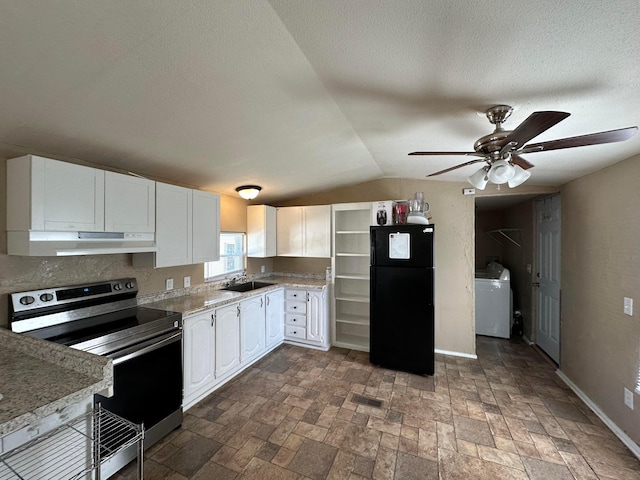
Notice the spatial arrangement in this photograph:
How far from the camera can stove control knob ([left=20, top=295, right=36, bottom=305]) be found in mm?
1738

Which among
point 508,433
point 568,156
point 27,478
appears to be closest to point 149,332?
point 27,478

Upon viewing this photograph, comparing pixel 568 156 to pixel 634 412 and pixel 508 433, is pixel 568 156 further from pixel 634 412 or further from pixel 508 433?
pixel 508 433

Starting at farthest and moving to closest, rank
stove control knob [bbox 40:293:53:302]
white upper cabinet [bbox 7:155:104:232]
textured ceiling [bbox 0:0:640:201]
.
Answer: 1. stove control knob [bbox 40:293:53:302]
2. white upper cabinet [bbox 7:155:104:232]
3. textured ceiling [bbox 0:0:640:201]

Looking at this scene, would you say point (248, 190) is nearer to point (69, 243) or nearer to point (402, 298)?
point (69, 243)

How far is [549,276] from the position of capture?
11.3 ft

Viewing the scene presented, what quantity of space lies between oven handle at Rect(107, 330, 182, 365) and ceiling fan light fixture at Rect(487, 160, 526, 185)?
8.25ft

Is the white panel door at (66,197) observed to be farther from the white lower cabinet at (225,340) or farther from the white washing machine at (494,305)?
the white washing machine at (494,305)

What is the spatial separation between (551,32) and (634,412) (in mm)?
2688

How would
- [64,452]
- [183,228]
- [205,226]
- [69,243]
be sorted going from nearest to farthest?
[64,452]
[69,243]
[183,228]
[205,226]

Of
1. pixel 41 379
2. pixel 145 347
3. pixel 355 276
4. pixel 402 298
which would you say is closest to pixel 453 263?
pixel 402 298

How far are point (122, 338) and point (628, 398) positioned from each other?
372cm

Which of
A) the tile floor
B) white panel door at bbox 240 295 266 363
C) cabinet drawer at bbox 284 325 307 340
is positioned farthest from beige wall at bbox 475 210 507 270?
white panel door at bbox 240 295 266 363

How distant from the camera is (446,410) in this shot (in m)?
2.37

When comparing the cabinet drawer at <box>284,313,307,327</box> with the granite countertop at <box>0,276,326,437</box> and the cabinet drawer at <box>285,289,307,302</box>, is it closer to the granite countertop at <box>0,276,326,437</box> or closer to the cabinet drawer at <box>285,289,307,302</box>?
the cabinet drawer at <box>285,289,307,302</box>
